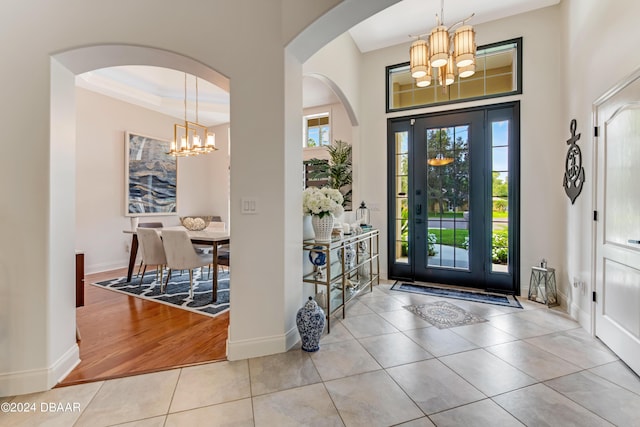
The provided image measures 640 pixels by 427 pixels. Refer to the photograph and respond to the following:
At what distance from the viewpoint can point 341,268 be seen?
10.4 ft

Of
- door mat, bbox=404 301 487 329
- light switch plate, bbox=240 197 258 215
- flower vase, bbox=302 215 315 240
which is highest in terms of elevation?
light switch plate, bbox=240 197 258 215

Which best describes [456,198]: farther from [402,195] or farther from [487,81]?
[487,81]

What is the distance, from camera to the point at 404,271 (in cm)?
437

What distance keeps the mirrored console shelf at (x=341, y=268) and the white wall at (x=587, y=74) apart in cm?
216

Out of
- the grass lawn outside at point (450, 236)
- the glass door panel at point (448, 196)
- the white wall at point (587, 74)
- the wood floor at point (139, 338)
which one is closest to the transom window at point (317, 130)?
the glass door panel at point (448, 196)

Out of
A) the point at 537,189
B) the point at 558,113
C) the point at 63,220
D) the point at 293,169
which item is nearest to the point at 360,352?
the point at 293,169

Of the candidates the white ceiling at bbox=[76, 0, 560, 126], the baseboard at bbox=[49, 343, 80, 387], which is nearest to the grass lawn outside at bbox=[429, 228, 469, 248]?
the white ceiling at bbox=[76, 0, 560, 126]

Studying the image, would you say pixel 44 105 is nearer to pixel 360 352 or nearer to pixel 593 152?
pixel 360 352

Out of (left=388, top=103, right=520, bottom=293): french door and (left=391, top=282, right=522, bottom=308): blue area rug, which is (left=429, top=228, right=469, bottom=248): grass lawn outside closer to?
(left=388, top=103, right=520, bottom=293): french door

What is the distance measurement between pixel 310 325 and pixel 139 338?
1.57 m

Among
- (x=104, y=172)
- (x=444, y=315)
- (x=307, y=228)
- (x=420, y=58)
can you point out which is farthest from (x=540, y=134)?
(x=104, y=172)

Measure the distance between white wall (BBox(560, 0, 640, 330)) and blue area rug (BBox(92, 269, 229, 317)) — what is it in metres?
3.72

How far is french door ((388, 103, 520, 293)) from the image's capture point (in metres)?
3.78

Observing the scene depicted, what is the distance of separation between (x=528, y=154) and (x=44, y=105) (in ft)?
15.7
